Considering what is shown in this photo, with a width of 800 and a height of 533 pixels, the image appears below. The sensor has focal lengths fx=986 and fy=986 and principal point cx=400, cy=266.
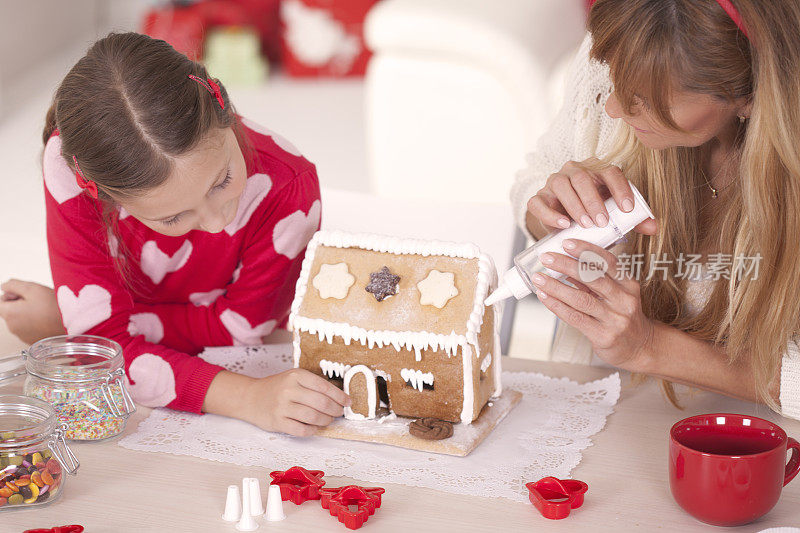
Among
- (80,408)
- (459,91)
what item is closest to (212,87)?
(80,408)

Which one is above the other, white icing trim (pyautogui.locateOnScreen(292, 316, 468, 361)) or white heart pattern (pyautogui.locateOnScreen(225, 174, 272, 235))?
white heart pattern (pyautogui.locateOnScreen(225, 174, 272, 235))

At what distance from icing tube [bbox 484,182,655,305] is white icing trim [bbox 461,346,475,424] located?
0.07 meters

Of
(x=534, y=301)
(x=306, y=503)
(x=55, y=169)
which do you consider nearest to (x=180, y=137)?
(x=55, y=169)

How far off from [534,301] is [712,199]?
1761mm

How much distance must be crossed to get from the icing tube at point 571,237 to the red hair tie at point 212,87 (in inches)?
15.1

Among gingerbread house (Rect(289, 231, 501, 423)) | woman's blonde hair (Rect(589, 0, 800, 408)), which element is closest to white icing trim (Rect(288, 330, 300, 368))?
gingerbread house (Rect(289, 231, 501, 423))

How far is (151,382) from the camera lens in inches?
44.1

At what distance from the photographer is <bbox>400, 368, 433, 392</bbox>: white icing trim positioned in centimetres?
105

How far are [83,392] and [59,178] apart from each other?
11.5 inches

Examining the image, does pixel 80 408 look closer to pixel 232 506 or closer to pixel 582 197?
pixel 232 506

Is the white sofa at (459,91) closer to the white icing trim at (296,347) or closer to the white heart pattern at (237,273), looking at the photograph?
the white heart pattern at (237,273)

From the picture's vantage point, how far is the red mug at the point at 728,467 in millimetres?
860

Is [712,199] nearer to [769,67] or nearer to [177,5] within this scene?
[769,67]

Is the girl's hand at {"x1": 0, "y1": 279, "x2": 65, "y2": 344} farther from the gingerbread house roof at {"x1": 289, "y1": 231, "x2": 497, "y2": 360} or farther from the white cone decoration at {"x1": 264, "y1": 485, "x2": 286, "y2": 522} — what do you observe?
the white cone decoration at {"x1": 264, "y1": 485, "x2": 286, "y2": 522}
